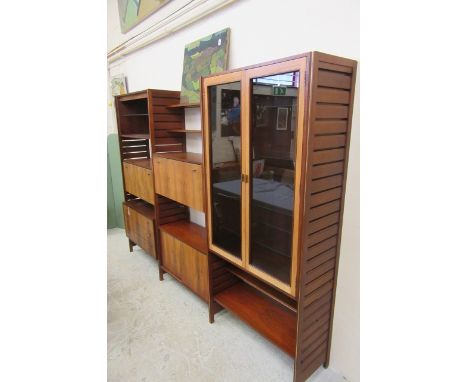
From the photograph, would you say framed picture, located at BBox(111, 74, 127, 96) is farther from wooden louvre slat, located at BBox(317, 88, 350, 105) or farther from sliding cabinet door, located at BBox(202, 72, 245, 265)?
wooden louvre slat, located at BBox(317, 88, 350, 105)

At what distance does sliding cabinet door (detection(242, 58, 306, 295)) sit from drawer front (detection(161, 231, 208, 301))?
634 millimetres

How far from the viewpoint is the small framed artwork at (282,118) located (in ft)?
4.60

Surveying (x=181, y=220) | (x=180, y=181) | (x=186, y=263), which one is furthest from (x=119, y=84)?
(x=186, y=263)

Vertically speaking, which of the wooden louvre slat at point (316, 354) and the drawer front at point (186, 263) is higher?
the drawer front at point (186, 263)

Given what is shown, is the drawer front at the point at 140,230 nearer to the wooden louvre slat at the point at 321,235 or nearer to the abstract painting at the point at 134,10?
the wooden louvre slat at the point at 321,235

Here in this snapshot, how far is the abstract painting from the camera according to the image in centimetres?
271

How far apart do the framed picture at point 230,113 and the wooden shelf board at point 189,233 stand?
3.18 ft

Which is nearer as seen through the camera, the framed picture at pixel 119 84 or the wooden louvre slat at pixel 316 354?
the wooden louvre slat at pixel 316 354

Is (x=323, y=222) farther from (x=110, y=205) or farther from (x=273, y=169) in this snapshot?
(x=110, y=205)

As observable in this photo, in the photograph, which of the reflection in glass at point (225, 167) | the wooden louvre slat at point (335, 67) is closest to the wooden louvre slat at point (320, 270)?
the reflection in glass at point (225, 167)

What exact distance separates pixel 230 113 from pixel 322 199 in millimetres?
771

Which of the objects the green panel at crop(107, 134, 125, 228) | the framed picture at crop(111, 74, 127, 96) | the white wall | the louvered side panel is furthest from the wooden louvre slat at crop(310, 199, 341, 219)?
the framed picture at crop(111, 74, 127, 96)
